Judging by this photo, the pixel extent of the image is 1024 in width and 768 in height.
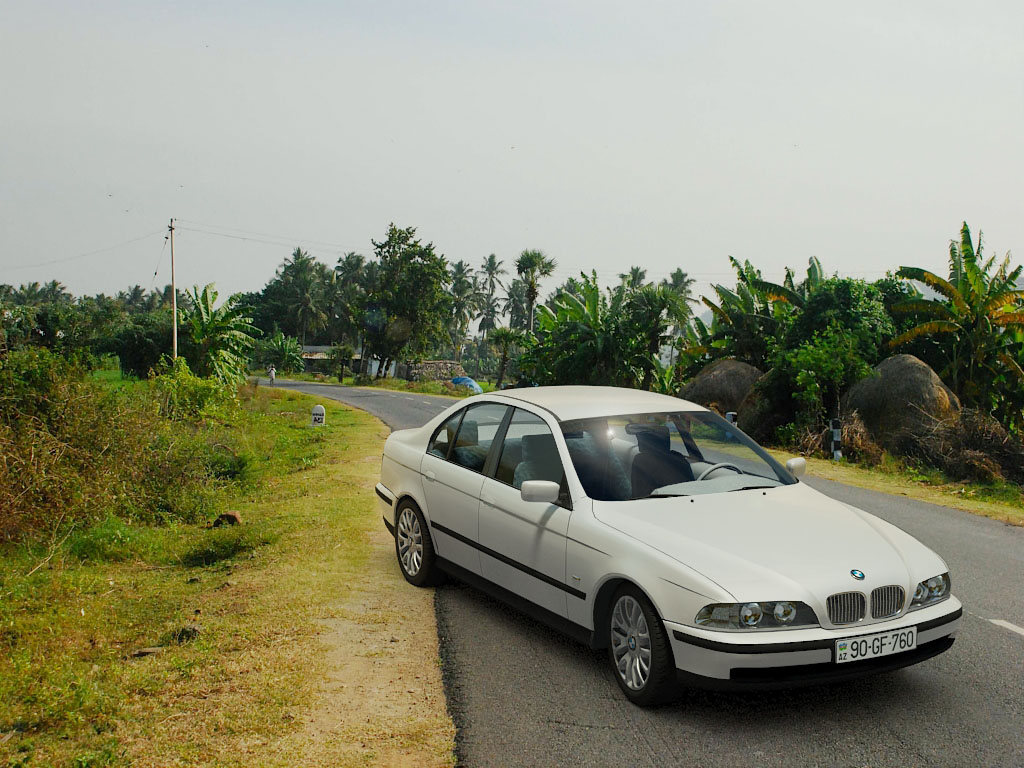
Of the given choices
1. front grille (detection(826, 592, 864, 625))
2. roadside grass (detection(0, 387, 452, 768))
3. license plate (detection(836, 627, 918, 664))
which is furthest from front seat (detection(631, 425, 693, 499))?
roadside grass (detection(0, 387, 452, 768))

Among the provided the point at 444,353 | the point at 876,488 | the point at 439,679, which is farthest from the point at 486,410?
the point at 444,353

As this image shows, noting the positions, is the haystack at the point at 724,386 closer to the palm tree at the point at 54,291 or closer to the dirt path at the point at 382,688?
the dirt path at the point at 382,688

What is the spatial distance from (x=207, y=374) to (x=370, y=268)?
74.7m

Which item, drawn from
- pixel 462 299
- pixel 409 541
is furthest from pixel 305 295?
pixel 409 541

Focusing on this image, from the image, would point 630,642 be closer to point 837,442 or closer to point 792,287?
point 837,442

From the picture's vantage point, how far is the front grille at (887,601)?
4.24 meters

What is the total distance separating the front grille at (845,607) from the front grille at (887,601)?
9 centimetres

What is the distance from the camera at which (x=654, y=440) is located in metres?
5.72

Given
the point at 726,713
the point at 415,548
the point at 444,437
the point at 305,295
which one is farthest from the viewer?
the point at 305,295

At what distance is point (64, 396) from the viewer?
10.2m

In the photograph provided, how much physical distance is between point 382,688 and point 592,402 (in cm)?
237

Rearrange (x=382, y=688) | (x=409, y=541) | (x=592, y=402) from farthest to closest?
(x=409, y=541)
(x=592, y=402)
(x=382, y=688)

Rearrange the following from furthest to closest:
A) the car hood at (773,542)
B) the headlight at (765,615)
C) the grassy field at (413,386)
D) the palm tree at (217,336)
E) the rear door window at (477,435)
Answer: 1. the grassy field at (413,386)
2. the palm tree at (217,336)
3. the rear door window at (477,435)
4. the car hood at (773,542)
5. the headlight at (765,615)

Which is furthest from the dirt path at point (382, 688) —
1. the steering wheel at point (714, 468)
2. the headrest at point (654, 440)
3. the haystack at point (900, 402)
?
the haystack at point (900, 402)
